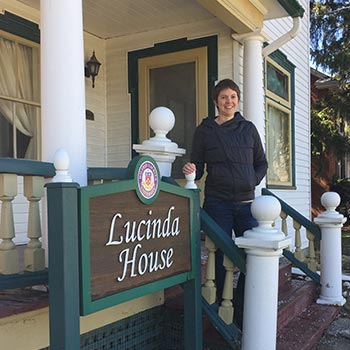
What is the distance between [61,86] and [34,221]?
0.80 metres

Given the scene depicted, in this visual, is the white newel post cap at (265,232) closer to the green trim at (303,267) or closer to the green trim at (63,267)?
the green trim at (63,267)

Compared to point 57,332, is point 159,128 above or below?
above

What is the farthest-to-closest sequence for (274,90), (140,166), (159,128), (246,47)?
(274,90) → (246,47) → (159,128) → (140,166)

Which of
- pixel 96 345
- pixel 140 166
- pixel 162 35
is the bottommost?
pixel 96 345

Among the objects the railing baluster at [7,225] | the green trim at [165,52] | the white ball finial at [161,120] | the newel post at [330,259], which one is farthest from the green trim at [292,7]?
the railing baluster at [7,225]

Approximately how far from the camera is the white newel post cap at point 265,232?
255 cm

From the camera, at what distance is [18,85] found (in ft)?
15.0

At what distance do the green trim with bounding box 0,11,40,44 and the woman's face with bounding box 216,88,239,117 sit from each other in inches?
99.3

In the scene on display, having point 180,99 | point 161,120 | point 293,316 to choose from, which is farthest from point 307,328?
point 180,99

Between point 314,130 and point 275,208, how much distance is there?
38.1 ft

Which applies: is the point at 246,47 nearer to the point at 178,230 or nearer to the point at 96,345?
the point at 178,230

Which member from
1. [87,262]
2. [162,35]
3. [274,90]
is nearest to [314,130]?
[274,90]

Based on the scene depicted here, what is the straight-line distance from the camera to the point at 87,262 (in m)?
1.87

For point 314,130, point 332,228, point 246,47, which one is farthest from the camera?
point 314,130
